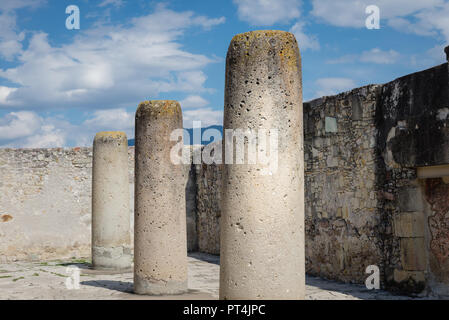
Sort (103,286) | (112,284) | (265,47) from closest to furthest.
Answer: (265,47)
(103,286)
(112,284)

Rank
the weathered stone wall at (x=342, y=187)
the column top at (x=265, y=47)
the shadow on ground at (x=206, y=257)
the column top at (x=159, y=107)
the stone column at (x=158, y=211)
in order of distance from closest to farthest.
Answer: the column top at (x=265, y=47), the stone column at (x=158, y=211), the column top at (x=159, y=107), the weathered stone wall at (x=342, y=187), the shadow on ground at (x=206, y=257)

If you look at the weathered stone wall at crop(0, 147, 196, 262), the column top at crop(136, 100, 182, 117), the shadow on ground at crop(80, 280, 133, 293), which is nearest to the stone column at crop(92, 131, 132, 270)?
the shadow on ground at crop(80, 280, 133, 293)

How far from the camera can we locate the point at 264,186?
3.85 metres

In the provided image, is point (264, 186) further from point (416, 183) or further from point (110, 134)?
point (110, 134)

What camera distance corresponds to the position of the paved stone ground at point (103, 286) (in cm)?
756

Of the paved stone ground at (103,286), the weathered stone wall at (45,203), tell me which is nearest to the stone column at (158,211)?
the paved stone ground at (103,286)

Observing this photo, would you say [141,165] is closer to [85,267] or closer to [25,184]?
[85,267]

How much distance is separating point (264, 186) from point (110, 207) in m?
7.30

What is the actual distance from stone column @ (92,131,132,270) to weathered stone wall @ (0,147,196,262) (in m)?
3.59

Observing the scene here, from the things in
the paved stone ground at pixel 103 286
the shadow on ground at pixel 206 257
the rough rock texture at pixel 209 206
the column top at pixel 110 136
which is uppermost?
the column top at pixel 110 136

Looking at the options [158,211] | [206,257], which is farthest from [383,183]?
[206,257]

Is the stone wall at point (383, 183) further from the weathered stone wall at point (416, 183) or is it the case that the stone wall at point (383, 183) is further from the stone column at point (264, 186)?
the stone column at point (264, 186)

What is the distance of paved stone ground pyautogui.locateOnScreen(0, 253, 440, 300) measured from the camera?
7559 mm

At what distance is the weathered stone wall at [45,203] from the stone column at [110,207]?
3.59 m
